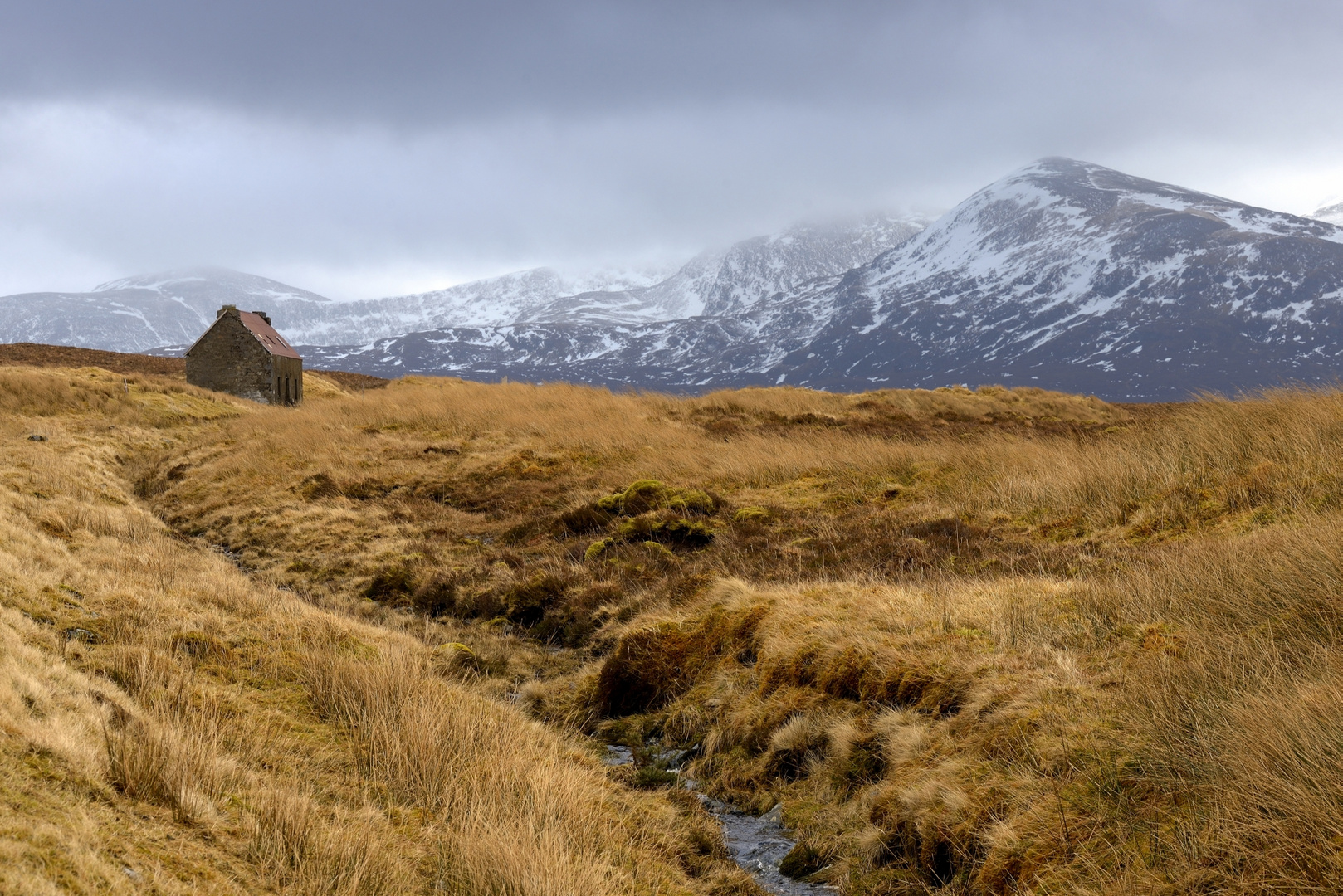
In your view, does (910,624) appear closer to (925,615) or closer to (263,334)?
(925,615)

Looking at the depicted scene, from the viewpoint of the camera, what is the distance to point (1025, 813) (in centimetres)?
470

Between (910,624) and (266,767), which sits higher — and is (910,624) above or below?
above

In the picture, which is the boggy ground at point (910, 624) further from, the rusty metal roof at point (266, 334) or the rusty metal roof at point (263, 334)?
the rusty metal roof at point (266, 334)

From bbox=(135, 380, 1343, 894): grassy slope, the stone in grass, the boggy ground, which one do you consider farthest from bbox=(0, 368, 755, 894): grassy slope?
bbox=(135, 380, 1343, 894): grassy slope

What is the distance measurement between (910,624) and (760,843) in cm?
239

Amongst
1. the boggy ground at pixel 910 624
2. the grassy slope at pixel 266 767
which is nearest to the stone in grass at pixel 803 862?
the boggy ground at pixel 910 624

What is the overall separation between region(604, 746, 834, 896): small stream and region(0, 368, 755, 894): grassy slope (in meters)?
0.22

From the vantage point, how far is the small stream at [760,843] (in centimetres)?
534

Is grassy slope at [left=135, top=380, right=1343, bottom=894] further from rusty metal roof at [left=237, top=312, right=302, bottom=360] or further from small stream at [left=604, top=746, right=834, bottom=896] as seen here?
rusty metal roof at [left=237, top=312, right=302, bottom=360]

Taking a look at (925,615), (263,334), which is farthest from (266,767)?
(263,334)

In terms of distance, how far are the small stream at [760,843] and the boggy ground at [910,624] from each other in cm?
12

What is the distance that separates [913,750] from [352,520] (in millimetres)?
12105

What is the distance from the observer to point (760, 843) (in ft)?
19.3

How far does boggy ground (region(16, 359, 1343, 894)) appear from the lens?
14.3 ft
